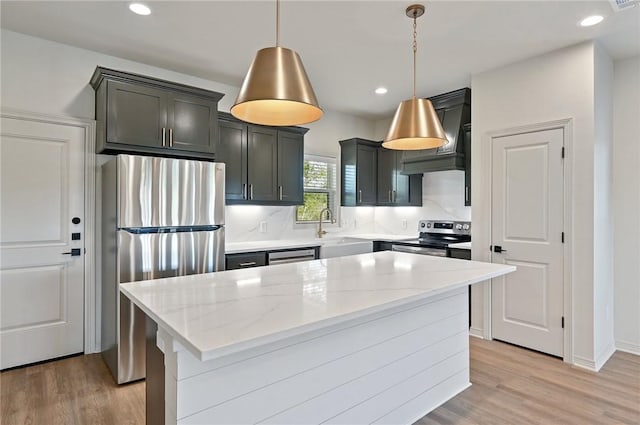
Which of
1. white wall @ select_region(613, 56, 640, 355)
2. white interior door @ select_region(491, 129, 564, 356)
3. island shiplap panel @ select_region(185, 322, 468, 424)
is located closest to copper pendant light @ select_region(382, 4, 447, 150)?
island shiplap panel @ select_region(185, 322, 468, 424)

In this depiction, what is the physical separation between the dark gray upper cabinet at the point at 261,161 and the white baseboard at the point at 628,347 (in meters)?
Answer: 3.53

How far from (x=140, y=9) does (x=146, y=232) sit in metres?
1.63

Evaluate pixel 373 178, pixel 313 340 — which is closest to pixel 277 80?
pixel 313 340

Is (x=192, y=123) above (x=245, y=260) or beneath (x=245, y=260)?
above

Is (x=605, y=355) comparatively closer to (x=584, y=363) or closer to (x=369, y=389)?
(x=584, y=363)

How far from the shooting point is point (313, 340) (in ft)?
5.52

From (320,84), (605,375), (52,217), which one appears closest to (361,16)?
(320,84)

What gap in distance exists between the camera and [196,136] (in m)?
3.38

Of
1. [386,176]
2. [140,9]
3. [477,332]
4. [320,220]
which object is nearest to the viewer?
[140,9]

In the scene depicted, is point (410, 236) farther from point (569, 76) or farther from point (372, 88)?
point (569, 76)

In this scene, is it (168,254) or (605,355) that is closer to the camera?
(168,254)

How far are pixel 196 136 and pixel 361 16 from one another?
180cm

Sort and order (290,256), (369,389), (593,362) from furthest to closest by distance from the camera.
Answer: (290,256) → (593,362) → (369,389)

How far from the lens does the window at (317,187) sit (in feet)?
16.3
